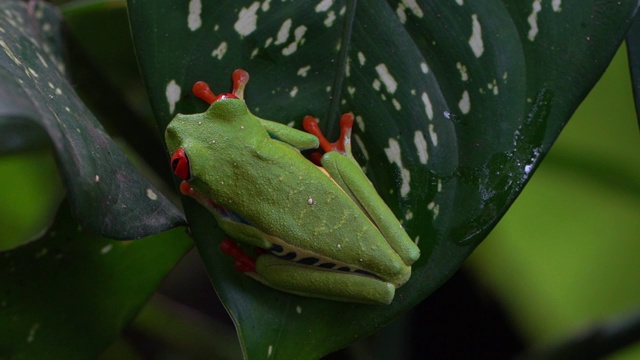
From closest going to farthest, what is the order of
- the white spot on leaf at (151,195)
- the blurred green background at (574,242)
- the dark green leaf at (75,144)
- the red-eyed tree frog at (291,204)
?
the dark green leaf at (75,144) → the white spot on leaf at (151,195) → the red-eyed tree frog at (291,204) → the blurred green background at (574,242)

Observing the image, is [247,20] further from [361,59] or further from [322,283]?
[322,283]

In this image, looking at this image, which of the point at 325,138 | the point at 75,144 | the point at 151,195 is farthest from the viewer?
the point at 325,138

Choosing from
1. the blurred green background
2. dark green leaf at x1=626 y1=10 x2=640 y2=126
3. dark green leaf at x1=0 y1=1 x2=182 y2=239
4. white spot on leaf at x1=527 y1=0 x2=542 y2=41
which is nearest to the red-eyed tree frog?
dark green leaf at x1=0 y1=1 x2=182 y2=239

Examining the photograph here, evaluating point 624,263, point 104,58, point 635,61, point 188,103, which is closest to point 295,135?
point 188,103

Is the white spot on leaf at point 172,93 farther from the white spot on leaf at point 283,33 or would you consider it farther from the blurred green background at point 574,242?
the blurred green background at point 574,242

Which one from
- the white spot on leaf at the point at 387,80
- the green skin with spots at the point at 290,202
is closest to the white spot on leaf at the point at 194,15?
the green skin with spots at the point at 290,202

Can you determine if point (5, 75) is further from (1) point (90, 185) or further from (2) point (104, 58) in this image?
(2) point (104, 58)

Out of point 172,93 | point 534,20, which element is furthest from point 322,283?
point 534,20
